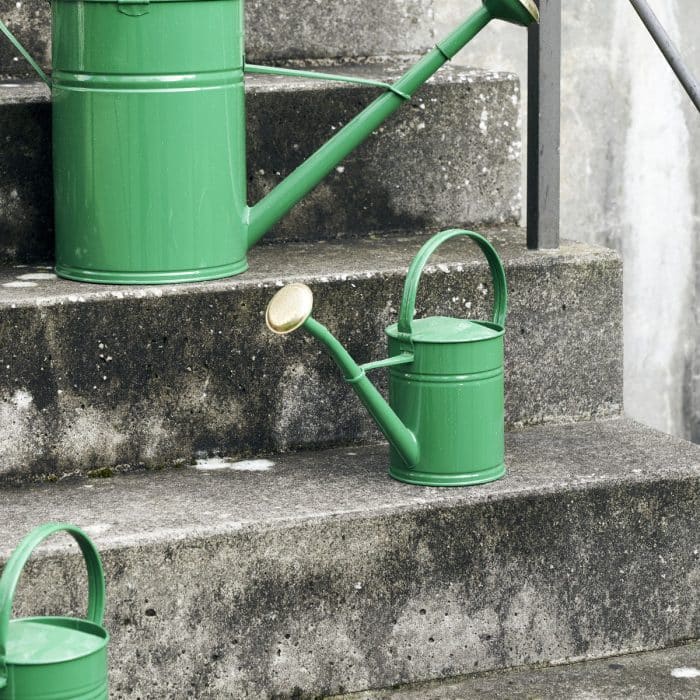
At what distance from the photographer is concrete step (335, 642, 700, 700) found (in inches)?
77.1

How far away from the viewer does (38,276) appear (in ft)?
7.30

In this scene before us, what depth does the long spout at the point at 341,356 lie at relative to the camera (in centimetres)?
185

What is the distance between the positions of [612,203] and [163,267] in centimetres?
221

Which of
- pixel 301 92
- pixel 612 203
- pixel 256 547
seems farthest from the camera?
pixel 612 203

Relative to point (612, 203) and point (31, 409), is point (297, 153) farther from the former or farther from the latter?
point (612, 203)

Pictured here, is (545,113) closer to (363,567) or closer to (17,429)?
(363,567)

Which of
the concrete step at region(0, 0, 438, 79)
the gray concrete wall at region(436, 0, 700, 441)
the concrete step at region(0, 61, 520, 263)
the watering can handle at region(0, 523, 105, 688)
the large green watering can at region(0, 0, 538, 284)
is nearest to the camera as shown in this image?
the watering can handle at region(0, 523, 105, 688)

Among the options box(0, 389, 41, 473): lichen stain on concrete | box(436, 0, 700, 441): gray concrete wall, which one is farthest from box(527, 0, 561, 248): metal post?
box(436, 0, 700, 441): gray concrete wall

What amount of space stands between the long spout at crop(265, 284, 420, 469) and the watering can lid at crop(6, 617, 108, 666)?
0.48 meters

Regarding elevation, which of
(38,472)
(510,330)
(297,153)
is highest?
(297,153)

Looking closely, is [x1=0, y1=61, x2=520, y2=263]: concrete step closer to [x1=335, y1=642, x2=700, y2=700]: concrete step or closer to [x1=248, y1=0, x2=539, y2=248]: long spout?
[x1=248, y1=0, x2=539, y2=248]: long spout

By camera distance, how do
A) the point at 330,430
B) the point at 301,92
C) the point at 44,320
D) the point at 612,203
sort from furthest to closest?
the point at 612,203, the point at 301,92, the point at 330,430, the point at 44,320

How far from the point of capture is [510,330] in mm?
2281

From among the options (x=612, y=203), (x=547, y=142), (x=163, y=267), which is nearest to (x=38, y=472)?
(x=163, y=267)
